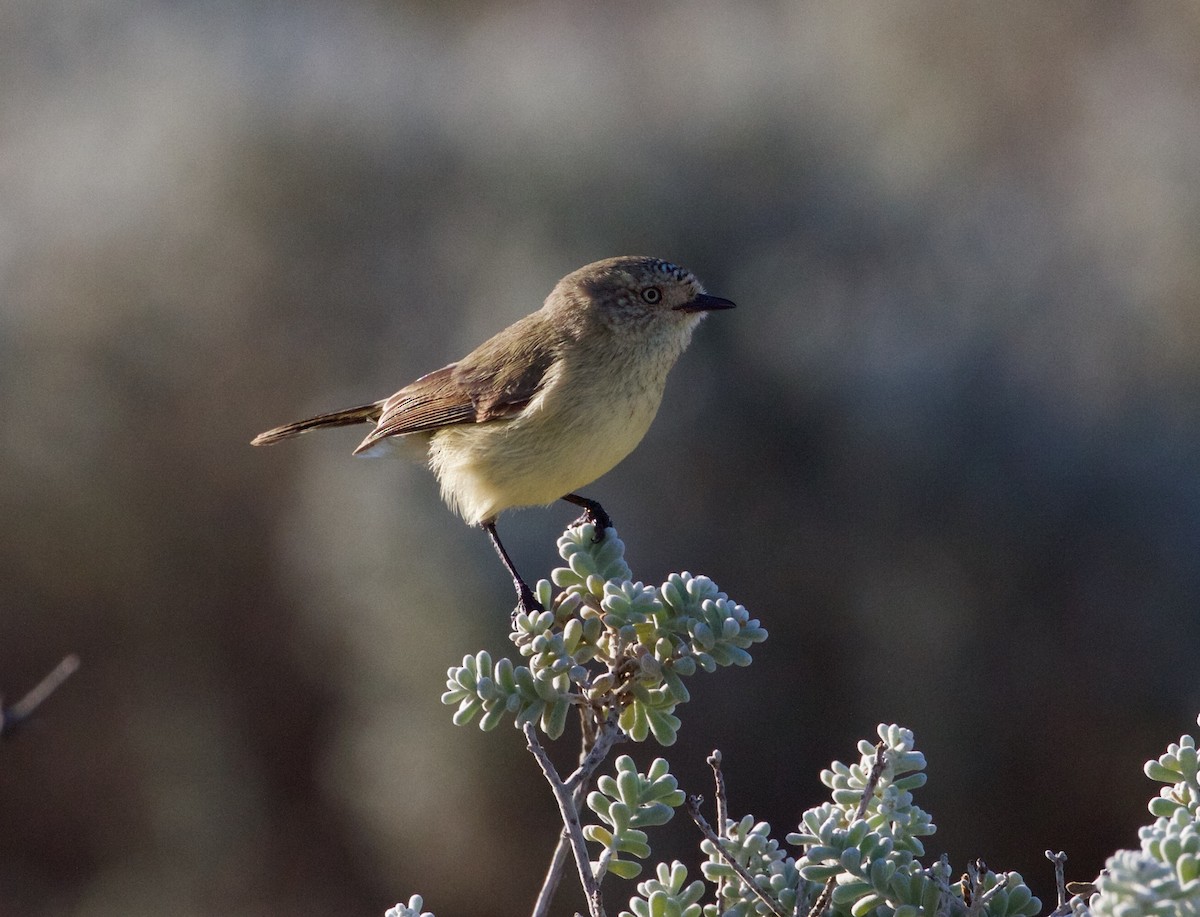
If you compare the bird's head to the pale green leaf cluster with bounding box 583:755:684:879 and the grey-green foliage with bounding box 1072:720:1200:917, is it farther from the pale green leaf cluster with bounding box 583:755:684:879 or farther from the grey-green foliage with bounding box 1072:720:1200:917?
the grey-green foliage with bounding box 1072:720:1200:917

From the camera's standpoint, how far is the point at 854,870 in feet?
6.34

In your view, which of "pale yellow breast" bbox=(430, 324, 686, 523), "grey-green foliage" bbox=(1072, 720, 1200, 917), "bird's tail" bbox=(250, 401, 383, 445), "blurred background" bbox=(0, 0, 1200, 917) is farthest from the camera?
"blurred background" bbox=(0, 0, 1200, 917)

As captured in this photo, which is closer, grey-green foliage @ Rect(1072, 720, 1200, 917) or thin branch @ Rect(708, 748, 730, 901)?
grey-green foliage @ Rect(1072, 720, 1200, 917)

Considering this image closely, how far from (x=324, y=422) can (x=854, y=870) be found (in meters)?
3.33

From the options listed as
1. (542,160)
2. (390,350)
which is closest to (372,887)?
(390,350)

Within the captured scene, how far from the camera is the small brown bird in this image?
3.88 m

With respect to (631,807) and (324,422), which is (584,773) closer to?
(631,807)

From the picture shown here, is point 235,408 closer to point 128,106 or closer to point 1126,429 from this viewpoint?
point 128,106

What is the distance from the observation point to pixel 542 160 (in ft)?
33.0

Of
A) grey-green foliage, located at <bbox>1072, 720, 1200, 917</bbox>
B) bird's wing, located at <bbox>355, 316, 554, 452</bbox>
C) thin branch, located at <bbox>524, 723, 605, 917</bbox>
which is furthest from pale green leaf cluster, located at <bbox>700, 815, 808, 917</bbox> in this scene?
bird's wing, located at <bbox>355, 316, 554, 452</bbox>

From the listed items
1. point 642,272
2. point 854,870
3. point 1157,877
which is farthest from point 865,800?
point 642,272

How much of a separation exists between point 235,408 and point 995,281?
609 centimetres

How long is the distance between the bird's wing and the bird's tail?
0.15 metres

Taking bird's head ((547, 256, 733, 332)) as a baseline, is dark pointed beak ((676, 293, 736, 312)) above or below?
below
